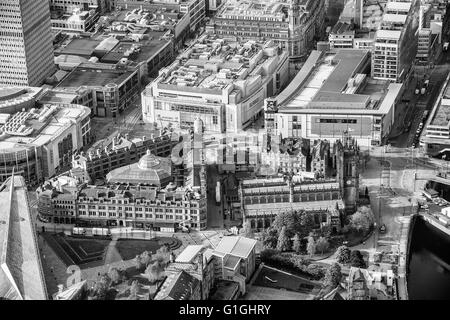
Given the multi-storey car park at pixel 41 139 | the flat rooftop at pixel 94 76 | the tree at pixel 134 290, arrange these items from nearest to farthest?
the tree at pixel 134 290
the multi-storey car park at pixel 41 139
the flat rooftop at pixel 94 76

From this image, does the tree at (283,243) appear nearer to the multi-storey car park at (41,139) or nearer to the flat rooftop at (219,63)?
the multi-storey car park at (41,139)

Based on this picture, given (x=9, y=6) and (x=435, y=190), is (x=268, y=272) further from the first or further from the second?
(x=9, y=6)

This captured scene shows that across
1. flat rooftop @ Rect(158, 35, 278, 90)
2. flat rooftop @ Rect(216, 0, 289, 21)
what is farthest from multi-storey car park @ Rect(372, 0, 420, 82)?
→ flat rooftop @ Rect(216, 0, 289, 21)

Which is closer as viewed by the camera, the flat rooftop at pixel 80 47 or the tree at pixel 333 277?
the tree at pixel 333 277

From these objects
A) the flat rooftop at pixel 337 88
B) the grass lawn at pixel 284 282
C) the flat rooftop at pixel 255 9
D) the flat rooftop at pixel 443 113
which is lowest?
the grass lawn at pixel 284 282

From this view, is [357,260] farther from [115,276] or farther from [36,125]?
[36,125]

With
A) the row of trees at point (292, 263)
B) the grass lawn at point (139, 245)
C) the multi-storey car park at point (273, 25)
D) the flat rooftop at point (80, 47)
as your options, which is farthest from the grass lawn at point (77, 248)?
the multi-storey car park at point (273, 25)

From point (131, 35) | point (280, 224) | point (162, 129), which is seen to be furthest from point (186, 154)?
point (131, 35)

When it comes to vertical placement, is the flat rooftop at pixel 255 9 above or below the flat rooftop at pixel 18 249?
above

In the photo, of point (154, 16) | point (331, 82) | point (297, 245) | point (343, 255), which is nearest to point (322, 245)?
point (297, 245)
